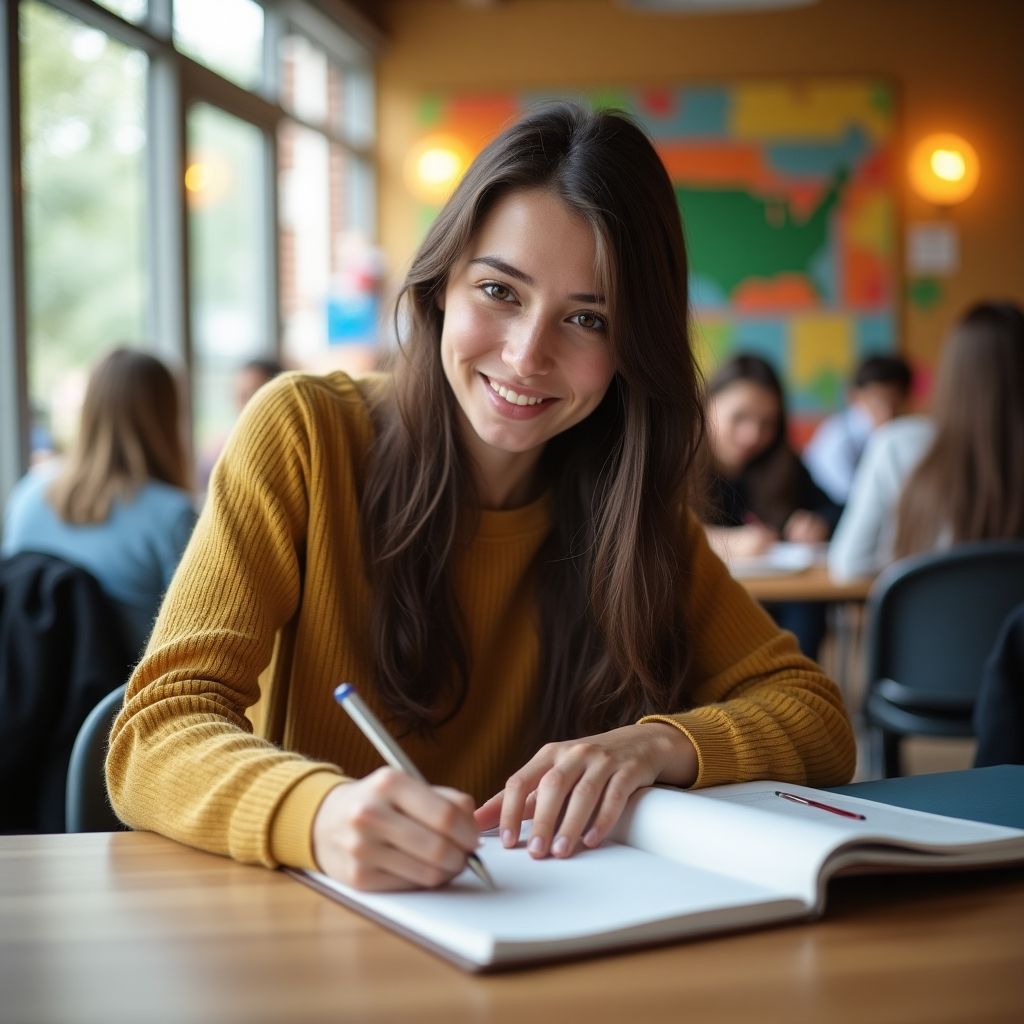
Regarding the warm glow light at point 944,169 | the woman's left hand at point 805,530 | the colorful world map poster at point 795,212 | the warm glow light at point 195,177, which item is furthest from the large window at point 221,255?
the warm glow light at point 944,169

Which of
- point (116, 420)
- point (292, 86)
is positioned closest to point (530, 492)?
point (116, 420)

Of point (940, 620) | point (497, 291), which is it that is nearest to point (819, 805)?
point (497, 291)

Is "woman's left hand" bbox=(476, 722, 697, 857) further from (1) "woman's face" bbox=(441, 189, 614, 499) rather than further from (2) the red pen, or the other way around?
(1) "woman's face" bbox=(441, 189, 614, 499)

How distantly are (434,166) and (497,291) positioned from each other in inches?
232

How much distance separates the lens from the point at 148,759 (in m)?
1.09

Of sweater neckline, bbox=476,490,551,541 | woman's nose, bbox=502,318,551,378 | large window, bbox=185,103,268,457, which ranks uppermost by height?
large window, bbox=185,103,268,457

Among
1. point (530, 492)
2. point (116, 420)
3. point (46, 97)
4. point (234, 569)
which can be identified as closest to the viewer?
point (234, 569)

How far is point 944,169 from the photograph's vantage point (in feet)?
22.4

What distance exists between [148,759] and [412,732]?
0.40 metres

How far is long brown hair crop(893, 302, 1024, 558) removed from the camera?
319 centimetres

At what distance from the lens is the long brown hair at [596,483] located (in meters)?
1.38

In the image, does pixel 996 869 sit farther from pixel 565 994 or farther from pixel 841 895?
pixel 565 994

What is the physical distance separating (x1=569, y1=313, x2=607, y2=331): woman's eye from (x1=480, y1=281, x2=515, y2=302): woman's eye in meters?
0.07

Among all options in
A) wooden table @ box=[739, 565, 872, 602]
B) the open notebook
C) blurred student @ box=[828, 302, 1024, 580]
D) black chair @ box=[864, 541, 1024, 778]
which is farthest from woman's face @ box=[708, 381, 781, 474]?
the open notebook
